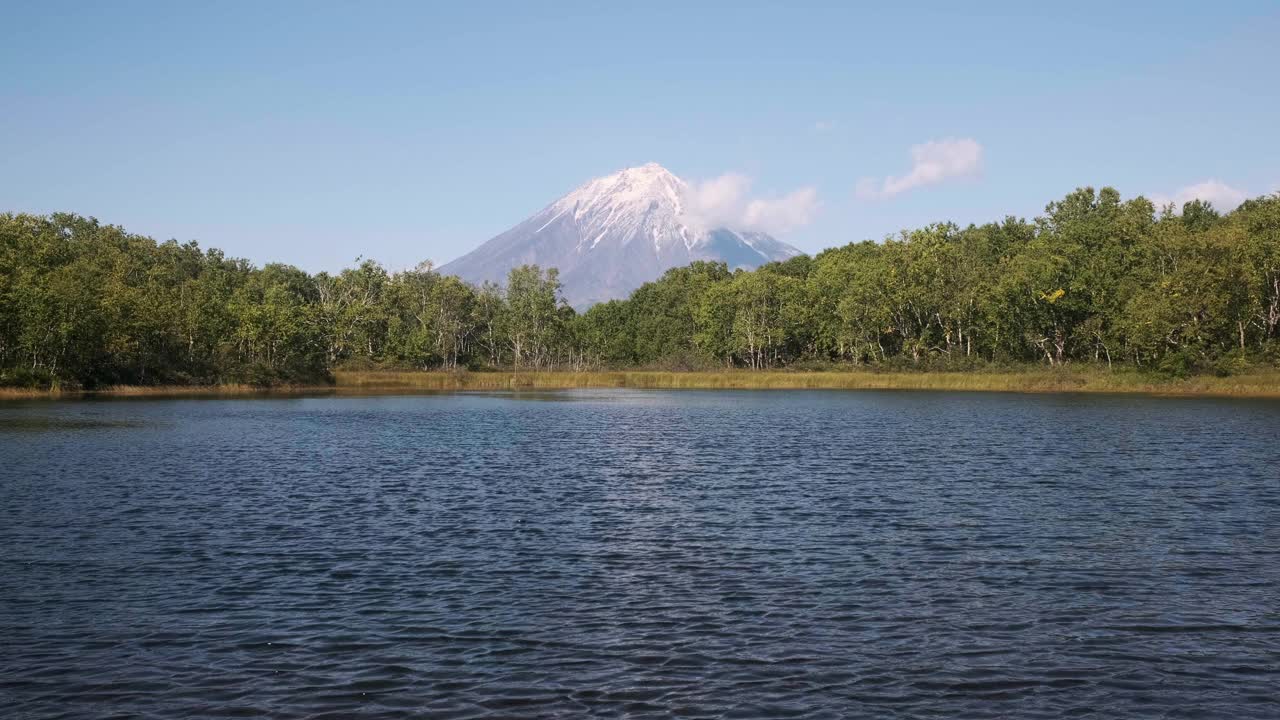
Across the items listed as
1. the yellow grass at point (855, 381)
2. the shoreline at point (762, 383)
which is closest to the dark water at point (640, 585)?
the shoreline at point (762, 383)

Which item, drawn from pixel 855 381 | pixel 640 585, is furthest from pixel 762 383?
pixel 640 585

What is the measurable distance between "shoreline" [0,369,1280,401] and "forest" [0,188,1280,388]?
2329 millimetres

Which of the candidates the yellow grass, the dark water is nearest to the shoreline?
the yellow grass

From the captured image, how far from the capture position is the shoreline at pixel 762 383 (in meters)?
97.6

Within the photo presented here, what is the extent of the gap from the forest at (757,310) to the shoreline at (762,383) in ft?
7.64

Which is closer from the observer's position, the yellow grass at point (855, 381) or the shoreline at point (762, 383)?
the shoreline at point (762, 383)

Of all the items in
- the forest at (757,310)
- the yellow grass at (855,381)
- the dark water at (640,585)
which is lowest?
the dark water at (640,585)

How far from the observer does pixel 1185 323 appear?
10256 centimetres

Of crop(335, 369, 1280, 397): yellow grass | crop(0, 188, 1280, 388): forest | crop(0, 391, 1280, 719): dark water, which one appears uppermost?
crop(0, 188, 1280, 388): forest

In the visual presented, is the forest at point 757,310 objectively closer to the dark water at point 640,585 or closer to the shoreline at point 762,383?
the shoreline at point 762,383

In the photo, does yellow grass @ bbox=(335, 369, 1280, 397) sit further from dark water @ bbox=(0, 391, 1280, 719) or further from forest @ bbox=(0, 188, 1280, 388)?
dark water @ bbox=(0, 391, 1280, 719)

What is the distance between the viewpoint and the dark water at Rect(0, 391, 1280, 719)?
1404 cm

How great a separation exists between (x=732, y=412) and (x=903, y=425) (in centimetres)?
1863

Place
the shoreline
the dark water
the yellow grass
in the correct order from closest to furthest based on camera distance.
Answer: the dark water
the shoreline
the yellow grass
